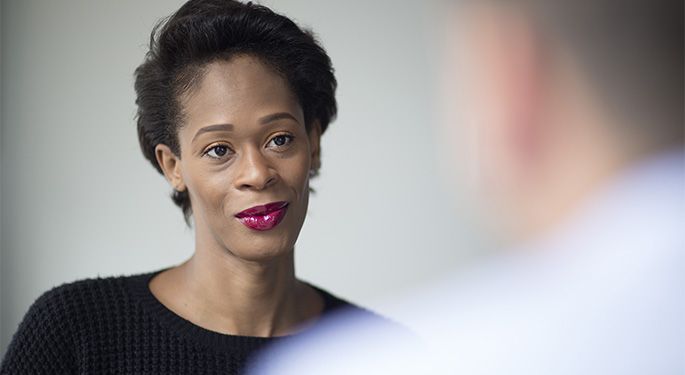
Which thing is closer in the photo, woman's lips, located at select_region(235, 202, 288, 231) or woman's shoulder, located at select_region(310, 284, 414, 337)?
woman's lips, located at select_region(235, 202, 288, 231)

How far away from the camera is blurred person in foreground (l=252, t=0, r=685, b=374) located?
1.66 meters

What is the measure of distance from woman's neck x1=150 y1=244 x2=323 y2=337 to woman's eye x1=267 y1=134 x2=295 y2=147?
192 millimetres

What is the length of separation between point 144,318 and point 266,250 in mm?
236

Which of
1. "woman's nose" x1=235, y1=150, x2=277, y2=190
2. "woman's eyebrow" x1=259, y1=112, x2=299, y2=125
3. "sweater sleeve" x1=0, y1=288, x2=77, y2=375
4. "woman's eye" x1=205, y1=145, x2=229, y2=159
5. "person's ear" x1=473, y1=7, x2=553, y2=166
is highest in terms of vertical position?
"person's ear" x1=473, y1=7, x2=553, y2=166

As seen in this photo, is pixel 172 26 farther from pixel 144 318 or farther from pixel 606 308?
pixel 606 308

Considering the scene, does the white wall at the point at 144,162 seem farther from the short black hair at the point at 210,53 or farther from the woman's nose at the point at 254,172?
the woman's nose at the point at 254,172

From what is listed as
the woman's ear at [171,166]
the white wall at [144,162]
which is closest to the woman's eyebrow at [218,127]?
the woman's ear at [171,166]

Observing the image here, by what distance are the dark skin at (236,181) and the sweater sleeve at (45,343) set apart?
0.15 meters

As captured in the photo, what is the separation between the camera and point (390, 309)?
1606 millimetres

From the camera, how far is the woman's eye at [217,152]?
957mm

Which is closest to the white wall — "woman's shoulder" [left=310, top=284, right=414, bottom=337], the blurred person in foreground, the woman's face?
the blurred person in foreground

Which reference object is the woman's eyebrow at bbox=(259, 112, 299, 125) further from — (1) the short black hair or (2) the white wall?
(2) the white wall

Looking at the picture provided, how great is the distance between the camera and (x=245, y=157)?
0.95 metres

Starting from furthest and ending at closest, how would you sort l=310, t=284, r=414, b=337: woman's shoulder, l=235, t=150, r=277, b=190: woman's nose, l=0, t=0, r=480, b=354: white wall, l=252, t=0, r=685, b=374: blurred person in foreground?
l=252, t=0, r=685, b=374: blurred person in foreground < l=0, t=0, r=480, b=354: white wall < l=310, t=284, r=414, b=337: woman's shoulder < l=235, t=150, r=277, b=190: woman's nose
